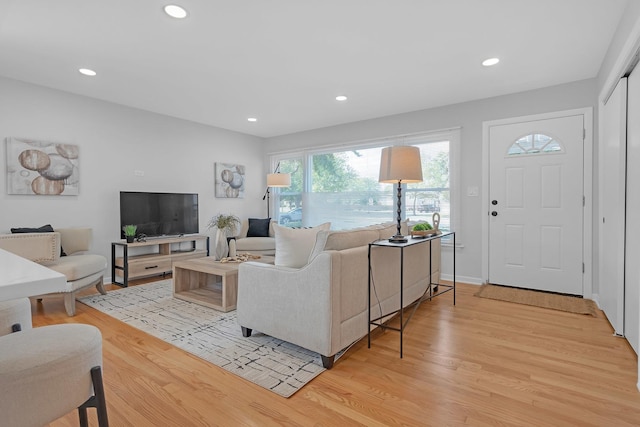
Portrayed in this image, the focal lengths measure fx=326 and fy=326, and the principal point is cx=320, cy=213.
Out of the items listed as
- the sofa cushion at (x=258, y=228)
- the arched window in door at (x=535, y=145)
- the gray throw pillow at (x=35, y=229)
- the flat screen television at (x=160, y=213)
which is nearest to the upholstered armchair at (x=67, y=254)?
the gray throw pillow at (x=35, y=229)

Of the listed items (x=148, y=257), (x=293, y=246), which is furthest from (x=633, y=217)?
(x=148, y=257)

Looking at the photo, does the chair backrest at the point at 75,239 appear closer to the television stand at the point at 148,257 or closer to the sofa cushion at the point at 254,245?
the television stand at the point at 148,257

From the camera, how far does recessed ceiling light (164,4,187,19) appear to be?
226 cm

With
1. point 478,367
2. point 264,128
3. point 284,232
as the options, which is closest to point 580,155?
point 478,367

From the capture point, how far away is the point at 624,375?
6.49 feet

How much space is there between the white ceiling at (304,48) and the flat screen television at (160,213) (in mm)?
1309

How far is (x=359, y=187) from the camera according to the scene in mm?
5406

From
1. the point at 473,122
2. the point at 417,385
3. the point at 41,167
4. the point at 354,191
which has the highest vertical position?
the point at 473,122

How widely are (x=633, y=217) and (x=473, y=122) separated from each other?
2.27 meters

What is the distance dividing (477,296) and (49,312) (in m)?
4.43

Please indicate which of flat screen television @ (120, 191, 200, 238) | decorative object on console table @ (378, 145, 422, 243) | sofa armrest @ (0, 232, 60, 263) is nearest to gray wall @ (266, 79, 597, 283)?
decorative object on console table @ (378, 145, 422, 243)

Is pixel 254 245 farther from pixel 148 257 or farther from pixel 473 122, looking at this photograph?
pixel 473 122

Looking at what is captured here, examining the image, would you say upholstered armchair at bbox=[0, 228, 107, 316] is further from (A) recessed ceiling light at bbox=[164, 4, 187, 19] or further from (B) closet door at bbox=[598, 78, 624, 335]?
(B) closet door at bbox=[598, 78, 624, 335]

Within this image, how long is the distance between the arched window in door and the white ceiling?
578 mm
